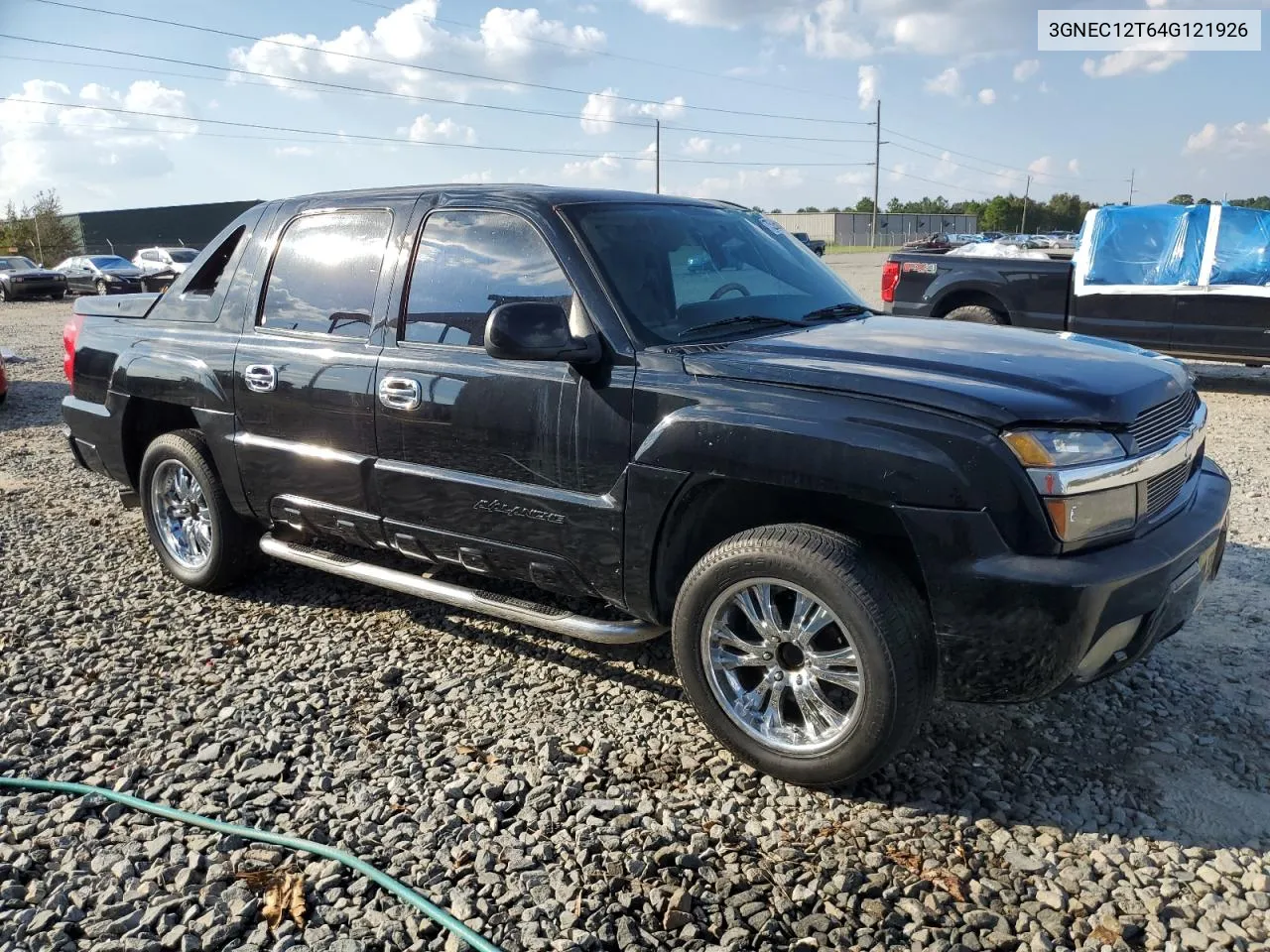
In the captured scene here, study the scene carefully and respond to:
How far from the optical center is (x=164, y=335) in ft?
15.8

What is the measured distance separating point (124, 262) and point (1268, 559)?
32.8m

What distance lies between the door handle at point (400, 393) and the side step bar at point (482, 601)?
72cm

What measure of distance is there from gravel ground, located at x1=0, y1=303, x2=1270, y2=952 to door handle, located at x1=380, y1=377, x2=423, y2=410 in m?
1.09

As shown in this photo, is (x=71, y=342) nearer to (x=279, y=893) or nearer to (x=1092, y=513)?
(x=279, y=893)

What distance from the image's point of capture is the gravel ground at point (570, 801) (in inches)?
100

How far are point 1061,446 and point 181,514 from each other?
418 cm

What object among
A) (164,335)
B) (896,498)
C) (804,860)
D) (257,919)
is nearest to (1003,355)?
(896,498)

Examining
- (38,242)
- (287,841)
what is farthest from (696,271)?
(38,242)

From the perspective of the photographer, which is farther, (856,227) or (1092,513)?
(856,227)

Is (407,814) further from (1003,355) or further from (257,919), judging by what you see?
(1003,355)

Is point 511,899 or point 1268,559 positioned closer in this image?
point 511,899

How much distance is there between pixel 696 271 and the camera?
3758mm

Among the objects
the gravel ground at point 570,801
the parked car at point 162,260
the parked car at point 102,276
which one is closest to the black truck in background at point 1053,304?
the gravel ground at point 570,801

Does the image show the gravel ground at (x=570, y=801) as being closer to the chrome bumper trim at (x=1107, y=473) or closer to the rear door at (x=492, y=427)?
the rear door at (x=492, y=427)
